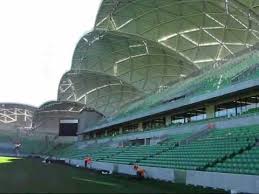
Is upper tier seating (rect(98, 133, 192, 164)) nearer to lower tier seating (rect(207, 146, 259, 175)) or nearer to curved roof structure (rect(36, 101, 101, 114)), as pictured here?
lower tier seating (rect(207, 146, 259, 175))

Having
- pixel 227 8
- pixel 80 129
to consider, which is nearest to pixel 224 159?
pixel 227 8

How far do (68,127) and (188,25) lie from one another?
159 ft

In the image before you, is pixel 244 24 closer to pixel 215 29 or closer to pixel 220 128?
pixel 215 29

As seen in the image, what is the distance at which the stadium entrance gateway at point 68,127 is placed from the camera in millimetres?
87938

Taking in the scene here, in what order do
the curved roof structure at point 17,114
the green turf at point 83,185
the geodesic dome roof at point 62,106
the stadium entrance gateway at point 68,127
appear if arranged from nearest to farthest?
1. the green turf at point 83,185
2. the geodesic dome roof at point 62,106
3. the stadium entrance gateway at point 68,127
4. the curved roof structure at point 17,114

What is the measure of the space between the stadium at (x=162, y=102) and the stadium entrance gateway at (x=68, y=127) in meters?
0.23

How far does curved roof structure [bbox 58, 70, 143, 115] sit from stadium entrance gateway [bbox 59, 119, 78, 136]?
11.3 m

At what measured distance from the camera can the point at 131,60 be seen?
Result: 57719 mm

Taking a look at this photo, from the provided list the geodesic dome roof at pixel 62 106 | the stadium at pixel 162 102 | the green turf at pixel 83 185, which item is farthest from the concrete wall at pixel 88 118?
the green turf at pixel 83 185

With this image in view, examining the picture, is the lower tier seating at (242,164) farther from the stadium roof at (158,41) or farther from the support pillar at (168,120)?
the support pillar at (168,120)

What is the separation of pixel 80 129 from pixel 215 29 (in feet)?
146

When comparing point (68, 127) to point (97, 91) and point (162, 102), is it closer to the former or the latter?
point (97, 91)

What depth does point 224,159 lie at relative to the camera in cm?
2042

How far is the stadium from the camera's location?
67.5 ft
